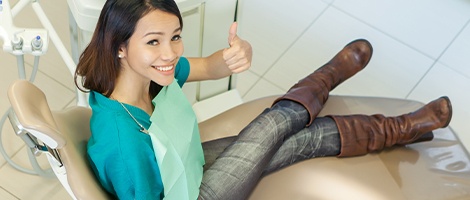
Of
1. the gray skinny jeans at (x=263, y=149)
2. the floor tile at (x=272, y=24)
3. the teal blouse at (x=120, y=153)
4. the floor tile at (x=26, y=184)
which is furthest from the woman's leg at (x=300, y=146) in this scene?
the floor tile at (x=272, y=24)

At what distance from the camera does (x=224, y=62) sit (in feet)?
5.27

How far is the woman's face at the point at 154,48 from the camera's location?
4.23 ft

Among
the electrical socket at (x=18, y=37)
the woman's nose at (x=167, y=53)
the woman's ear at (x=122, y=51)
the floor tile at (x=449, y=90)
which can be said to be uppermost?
the woman's nose at (x=167, y=53)

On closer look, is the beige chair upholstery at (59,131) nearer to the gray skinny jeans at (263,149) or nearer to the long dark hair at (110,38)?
the long dark hair at (110,38)

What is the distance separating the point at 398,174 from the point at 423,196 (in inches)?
3.1

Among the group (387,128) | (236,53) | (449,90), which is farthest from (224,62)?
(449,90)

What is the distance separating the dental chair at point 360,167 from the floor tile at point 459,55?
740mm

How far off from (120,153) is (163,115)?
20 cm

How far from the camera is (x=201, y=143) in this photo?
5.42ft

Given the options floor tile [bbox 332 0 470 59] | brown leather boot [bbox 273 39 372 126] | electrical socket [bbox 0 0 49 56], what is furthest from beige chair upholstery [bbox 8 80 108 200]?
floor tile [bbox 332 0 470 59]

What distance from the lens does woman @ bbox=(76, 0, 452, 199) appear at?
1.29 meters

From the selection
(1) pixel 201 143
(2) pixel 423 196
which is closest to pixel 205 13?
(1) pixel 201 143

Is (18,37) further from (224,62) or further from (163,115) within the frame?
Answer: (224,62)

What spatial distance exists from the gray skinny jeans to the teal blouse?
20 cm
